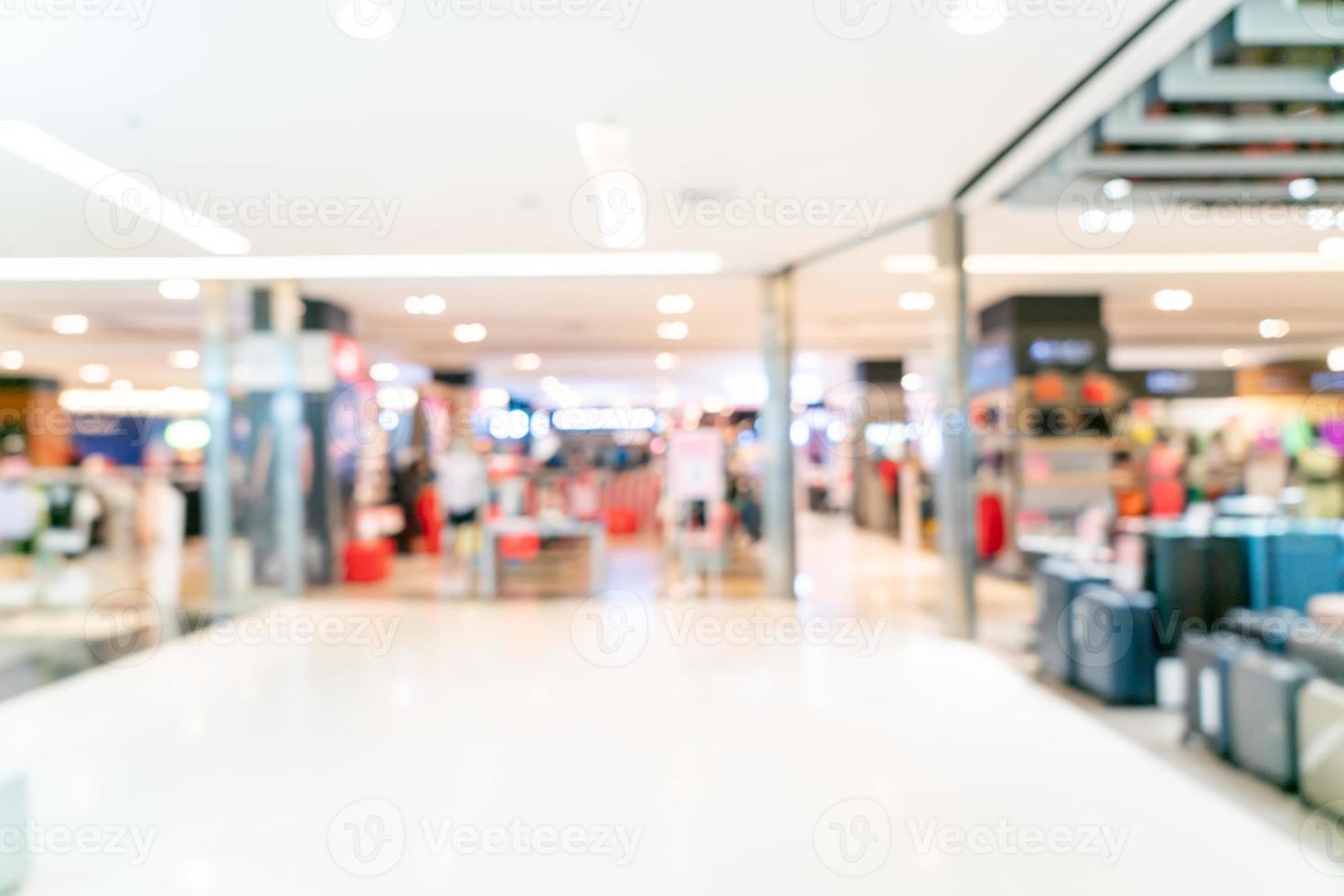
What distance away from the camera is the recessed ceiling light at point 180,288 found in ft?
26.9

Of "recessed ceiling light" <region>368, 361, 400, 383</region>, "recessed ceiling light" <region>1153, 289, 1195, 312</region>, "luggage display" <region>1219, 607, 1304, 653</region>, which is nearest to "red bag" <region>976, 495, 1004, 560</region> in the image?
"recessed ceiling light" <region>1153, 289, 1195, 312</region>

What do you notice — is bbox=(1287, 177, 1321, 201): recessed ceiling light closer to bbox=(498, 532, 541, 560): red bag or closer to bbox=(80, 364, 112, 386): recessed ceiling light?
bbox=(498, 532, 541, 560): red bag

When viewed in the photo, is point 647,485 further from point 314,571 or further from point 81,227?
point 81,227

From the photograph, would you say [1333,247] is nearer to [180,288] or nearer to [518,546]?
[518,546]

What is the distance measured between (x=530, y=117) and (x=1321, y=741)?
4.44 meters

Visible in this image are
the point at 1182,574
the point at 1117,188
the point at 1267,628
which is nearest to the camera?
the point at 1267,628

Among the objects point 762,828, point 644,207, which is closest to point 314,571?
point 644,207

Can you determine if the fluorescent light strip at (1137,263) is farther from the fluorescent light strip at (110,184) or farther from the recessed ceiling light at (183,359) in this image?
the recessed ceiling light at (183,359)

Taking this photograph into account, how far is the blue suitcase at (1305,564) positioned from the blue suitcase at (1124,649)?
1304mm

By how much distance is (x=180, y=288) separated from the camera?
8.42m

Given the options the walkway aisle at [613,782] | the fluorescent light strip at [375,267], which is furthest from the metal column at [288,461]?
the walkway aisle at [613,782]

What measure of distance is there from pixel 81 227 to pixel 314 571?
4.13 metres

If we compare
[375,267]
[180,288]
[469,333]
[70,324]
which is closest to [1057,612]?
[375,267]

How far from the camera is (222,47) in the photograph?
368 cm
